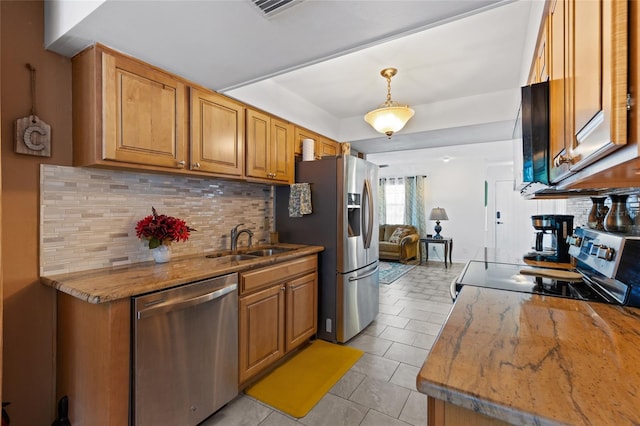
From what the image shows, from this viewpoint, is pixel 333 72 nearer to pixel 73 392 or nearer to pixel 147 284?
pixel 147 284

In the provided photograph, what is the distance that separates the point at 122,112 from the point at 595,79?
6.83ft

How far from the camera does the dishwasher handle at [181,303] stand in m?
1.44

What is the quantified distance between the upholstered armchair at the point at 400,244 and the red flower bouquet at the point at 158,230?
17.3 ft

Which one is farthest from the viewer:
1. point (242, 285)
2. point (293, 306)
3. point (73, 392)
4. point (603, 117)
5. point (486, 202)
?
point (486, 202)

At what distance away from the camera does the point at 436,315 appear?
11.5ft

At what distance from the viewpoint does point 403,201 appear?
296 inches

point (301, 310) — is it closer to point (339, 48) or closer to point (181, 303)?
point (181, 303)

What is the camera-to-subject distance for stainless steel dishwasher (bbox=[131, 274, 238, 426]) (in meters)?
1.44

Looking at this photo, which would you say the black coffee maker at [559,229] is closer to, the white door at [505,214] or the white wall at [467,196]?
the white wall at [467,196]

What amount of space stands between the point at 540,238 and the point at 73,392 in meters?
3.22

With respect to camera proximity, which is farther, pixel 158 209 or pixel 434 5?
pixel 158 209

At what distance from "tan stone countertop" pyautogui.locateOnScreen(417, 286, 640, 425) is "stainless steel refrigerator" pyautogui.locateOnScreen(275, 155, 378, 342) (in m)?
1.75

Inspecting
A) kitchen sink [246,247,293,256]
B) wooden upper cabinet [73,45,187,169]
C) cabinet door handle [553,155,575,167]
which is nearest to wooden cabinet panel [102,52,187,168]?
wooden upper cabinet [73,45,187,169]

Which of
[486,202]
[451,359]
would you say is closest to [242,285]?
[451,359]
